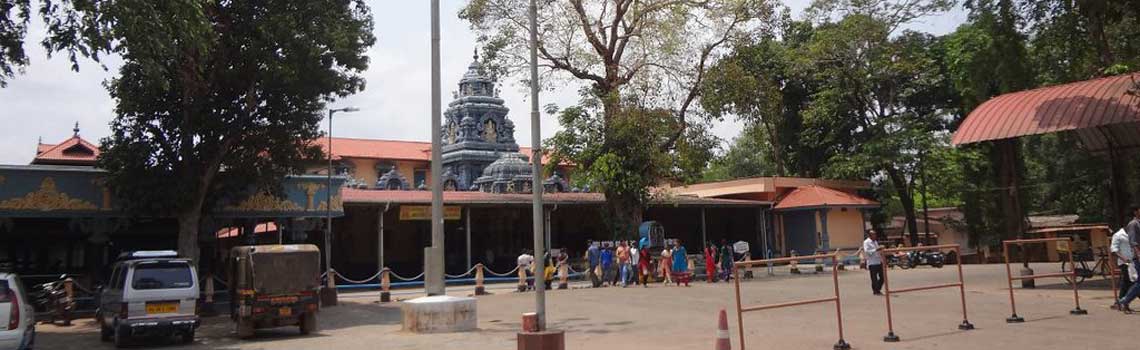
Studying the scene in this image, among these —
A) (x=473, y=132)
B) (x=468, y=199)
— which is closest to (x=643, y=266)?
(x=468, y=199)

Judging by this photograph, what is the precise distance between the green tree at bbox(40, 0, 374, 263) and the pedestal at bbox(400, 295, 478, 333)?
24.0 feet

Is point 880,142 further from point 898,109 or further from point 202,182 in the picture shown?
point 202,182

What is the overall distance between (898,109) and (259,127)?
3300cm

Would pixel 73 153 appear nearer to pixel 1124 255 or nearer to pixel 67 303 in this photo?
pixel 67 303

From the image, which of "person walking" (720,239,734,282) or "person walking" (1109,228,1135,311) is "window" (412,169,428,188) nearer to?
"person walking" (720,239,734,282)

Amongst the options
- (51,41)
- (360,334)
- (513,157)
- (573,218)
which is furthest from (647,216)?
(51,41)

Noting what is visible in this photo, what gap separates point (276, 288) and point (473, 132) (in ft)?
126

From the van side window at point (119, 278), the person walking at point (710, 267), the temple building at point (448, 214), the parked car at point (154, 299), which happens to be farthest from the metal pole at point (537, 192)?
the person walking at point (710, 267)

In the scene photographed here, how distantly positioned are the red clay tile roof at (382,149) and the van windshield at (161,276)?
41930 mm

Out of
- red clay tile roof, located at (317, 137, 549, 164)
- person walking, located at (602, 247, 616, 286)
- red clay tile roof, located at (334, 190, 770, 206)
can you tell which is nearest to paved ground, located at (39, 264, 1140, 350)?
person walking, located at (602, 247, 616, 286)

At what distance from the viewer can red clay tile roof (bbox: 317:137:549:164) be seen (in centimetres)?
5634

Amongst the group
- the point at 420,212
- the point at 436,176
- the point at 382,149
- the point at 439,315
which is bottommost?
the point at 439,315

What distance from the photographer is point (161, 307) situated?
44.9ft

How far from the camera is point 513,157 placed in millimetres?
44469
